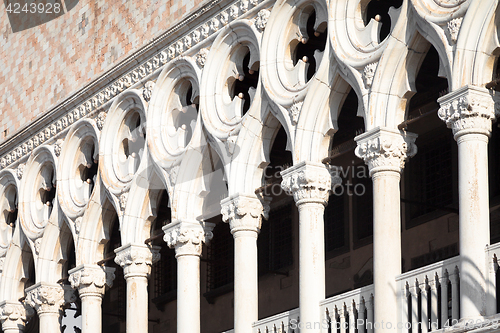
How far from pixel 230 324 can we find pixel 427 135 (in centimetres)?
570

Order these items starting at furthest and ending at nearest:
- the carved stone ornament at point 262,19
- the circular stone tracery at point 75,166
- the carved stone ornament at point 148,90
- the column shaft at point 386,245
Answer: the circular stone tracery at point 75,166 < the carved stone ornament at point 148,90 < the carved stone ornament at point 262,19 < the column shaft at point 386,245

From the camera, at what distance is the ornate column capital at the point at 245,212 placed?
16969mm

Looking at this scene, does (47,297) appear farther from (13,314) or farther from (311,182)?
(311,182)

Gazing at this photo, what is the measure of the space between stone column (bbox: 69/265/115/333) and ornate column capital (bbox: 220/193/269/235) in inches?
155

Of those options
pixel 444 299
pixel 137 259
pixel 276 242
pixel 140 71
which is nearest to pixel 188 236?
pixel 137 259

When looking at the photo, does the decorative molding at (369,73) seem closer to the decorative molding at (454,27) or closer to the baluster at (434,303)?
the decorative molding at (454,27)

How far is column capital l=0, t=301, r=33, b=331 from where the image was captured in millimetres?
22209

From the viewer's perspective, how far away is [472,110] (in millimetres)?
13688

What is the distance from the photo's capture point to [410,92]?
14.9m

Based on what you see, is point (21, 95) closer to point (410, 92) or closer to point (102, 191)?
point (102, 191)

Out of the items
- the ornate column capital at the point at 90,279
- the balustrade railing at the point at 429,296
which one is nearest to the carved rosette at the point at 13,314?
the ornate column capital at the point at 90,279

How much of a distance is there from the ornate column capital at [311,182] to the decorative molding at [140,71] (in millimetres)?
2727

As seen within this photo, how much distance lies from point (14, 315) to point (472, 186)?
11.4m

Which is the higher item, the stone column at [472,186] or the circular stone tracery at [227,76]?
the circular stone tracery at [227,76]
